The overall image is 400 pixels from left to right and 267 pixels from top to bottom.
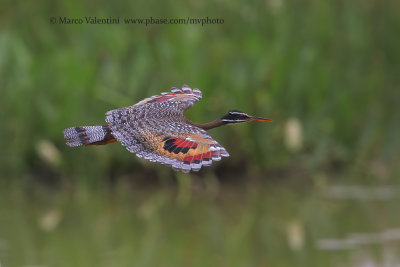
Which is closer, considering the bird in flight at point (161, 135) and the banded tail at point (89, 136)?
the bird in flight at point (161, 135)

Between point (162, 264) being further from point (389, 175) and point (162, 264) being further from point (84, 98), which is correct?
point (389, 175)

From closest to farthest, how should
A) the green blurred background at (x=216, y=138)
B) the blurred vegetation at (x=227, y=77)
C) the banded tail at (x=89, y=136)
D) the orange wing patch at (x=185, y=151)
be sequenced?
the orange wing patch at (x=185, y=151) < the banded tail at (x=89, y=136) < the green blurred background at (x=216, y=138) < the blurred vegetation at (x=227, y=77)


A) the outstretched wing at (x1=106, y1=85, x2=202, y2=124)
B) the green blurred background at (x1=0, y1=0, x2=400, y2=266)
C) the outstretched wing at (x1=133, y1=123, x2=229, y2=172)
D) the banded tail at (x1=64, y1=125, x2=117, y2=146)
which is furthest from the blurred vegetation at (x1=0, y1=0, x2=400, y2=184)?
the outstretched wing at (x1=133, y1=123, x2=229, y2=172)

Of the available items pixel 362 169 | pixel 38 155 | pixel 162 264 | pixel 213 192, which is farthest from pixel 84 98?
pixel 362 169

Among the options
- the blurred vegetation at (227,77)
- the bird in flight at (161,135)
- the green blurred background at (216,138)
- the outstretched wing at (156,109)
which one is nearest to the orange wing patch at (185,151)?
the bird in flight at (161,135)

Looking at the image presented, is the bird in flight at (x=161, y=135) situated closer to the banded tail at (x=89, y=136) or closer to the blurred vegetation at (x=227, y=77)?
the banded tail at (x=89, y=136)

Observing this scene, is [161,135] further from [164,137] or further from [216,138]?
[216,138]

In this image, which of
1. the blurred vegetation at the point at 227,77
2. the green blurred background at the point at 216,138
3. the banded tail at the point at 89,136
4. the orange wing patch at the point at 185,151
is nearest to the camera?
the orange wing patch at the point at 185,151
